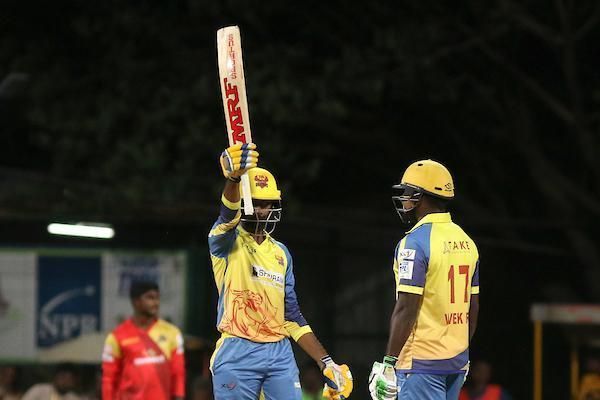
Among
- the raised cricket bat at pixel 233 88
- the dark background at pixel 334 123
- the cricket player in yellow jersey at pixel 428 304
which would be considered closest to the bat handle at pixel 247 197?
the raised cricket bat at pixel 233 88

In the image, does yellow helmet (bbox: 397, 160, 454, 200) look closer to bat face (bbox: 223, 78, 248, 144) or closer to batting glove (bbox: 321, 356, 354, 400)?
A: bat face (bbox: 223, 78, 248, 144)

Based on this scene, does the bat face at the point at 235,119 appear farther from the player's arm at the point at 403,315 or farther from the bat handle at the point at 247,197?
the player's arm at the point at 403,315

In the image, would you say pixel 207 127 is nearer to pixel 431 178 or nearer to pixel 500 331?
pixel 500 331

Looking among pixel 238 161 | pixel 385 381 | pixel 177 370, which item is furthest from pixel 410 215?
pixel 177 370

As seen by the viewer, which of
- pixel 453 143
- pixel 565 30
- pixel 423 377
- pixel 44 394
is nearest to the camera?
pixel 423 377

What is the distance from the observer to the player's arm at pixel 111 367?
10406 millimetres

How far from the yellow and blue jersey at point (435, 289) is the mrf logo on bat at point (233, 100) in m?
1.12

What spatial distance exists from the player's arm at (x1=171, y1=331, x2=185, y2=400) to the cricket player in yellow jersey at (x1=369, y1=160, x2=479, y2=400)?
3539mm

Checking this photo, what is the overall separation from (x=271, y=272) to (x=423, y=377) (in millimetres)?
1128

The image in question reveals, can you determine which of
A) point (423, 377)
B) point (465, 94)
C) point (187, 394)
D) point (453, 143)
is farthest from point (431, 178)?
point (453, 143)

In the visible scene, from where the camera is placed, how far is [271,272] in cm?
802

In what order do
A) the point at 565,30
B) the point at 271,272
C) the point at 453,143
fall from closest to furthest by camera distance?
the point at 271,272 < the point at 565,30 < the point at 453,143

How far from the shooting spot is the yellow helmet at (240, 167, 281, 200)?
26.0 ft

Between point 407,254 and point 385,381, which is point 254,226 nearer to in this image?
point 407,254
